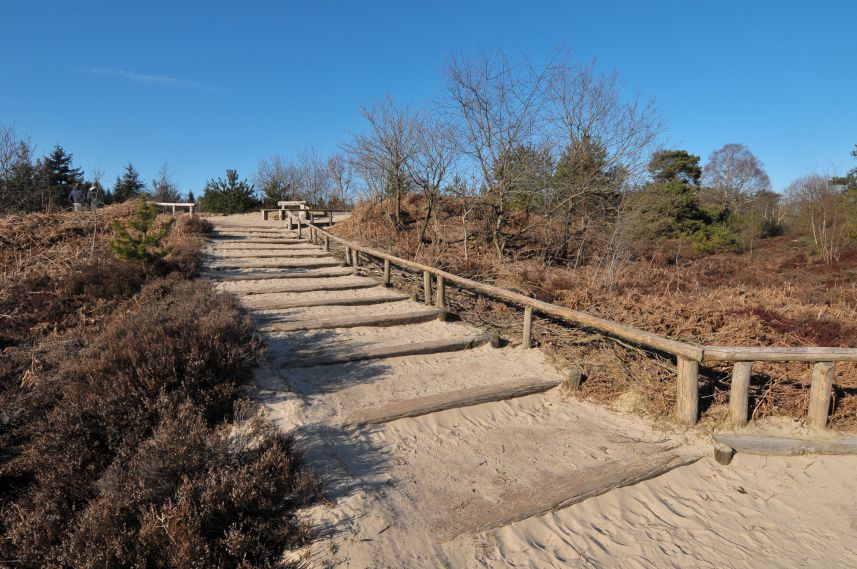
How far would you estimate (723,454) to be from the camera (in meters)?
3.78

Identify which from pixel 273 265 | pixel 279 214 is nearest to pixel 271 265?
pixel 273 265

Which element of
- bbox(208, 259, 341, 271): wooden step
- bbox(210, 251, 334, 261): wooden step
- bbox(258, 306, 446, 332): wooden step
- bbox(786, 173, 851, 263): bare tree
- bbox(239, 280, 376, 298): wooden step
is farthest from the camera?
bbox(786, 173, 851, 263): bare tree

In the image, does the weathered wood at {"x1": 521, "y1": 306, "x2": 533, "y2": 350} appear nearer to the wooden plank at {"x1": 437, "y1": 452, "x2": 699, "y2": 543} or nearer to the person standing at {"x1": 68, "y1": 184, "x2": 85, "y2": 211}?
the wooden plank at {"x1": 437, "y1": 452, "x2": 699, "y2": 543}

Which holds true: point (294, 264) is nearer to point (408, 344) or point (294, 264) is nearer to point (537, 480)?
point (408, 344)

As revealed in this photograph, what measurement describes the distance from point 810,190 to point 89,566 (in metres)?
29.3

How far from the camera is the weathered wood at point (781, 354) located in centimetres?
395

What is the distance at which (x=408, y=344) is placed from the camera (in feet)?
20.2

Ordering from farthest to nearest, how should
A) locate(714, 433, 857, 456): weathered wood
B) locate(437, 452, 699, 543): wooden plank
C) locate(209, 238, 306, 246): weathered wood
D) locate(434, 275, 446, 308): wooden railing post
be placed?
locate(209, 238, 306, 246): weathered wood
locate(434, 275, 446, 308): wooden railing post
locate(714, 433, 857, 456): weathered wood
locate(437, 452, 699, 543): wooden plank

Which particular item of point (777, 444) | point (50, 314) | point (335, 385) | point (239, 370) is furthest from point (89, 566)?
point (50, 314)

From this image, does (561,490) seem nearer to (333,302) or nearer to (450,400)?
(450,400)

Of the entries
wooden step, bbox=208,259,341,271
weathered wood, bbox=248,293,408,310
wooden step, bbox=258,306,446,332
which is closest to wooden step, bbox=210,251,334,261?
wooden step, bbox=208,259,341,271

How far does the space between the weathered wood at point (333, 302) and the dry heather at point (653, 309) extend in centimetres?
64

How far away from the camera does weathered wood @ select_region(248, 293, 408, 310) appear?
24.5 ft

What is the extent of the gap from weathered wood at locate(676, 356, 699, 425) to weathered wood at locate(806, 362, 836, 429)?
101 cm
